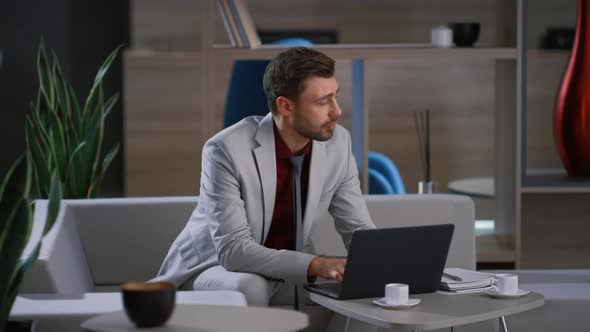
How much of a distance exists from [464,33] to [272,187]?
64.0 inches

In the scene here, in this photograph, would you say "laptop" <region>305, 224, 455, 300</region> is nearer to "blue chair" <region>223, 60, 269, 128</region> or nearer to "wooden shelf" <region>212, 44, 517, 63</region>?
"wooden shelf" <region>212, 44, 517, 63</region>

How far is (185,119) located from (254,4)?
792 millimetres

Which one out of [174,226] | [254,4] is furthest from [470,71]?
[174,226]

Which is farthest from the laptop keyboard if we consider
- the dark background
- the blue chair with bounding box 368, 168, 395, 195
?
the dark background

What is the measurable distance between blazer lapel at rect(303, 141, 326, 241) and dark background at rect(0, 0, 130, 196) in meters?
3.59

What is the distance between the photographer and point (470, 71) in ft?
19.4

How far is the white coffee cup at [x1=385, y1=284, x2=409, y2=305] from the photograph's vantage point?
2.26m

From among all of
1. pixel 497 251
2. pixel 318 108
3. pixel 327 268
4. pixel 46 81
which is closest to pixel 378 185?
pixel 497 251

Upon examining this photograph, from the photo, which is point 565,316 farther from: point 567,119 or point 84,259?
point 84,259

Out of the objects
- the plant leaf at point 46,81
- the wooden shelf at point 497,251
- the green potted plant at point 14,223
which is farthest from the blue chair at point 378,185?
the green potted plant at point 14,223

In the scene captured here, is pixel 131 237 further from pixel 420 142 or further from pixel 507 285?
pixel 420 142

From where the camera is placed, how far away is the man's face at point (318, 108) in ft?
9.34

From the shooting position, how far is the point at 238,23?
413 centimetres

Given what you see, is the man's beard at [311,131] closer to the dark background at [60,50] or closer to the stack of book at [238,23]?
the stack of book at [238,23]
